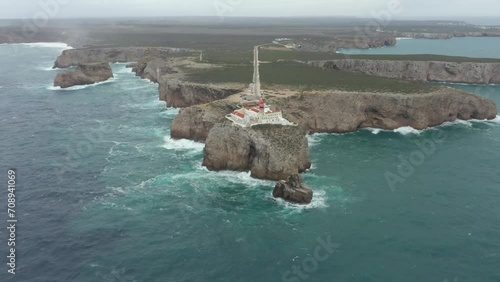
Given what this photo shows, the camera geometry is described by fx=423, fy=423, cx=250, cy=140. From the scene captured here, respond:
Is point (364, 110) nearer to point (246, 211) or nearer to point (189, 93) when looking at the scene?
point (189, 93)

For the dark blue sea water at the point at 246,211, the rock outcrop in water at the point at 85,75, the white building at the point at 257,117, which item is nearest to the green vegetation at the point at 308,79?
the dark blue sea water at the point at 246,211

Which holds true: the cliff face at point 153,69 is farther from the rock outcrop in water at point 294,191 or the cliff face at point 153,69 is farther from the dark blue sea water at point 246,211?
the rock outcrop in water at point 294,191

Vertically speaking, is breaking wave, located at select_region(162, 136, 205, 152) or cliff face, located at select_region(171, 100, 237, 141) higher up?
cliff face, located at select_region(171, 100, 237, 141)

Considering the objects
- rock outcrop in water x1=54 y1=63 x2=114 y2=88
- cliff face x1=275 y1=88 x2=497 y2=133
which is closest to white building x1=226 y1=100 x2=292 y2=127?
cliff face x1=275 y1=88 x2=497 y2=133

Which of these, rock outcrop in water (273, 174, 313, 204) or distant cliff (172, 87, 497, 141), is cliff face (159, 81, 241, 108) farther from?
rock outcrop in water (273, 174, 313, 204)

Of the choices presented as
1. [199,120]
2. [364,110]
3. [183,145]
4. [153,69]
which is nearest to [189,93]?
[199,120]
